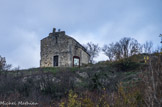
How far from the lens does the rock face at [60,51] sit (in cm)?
2467

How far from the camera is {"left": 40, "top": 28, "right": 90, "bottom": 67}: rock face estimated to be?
971 inches

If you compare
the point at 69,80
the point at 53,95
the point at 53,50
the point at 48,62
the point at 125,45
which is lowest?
the point at 53,95

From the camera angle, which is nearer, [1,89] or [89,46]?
[1,89]

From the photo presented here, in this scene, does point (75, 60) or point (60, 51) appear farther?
point (75, 60)

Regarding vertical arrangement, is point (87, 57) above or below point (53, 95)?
above

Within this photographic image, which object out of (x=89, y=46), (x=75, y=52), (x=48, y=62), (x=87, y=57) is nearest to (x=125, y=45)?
(x=89, y=46)

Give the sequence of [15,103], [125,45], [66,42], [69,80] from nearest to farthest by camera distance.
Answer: [15,103] → [69,80] → [66,42] → [125,45]

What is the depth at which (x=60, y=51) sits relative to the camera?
2523cm

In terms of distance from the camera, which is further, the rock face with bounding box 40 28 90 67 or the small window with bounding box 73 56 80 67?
the small window with bounding box 73 56 80 67

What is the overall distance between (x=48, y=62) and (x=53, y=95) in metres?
17.6

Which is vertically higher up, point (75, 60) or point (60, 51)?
point (60, 51)

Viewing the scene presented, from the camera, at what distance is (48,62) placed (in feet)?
85.7

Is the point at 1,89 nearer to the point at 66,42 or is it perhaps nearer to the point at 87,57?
the point at 66,42

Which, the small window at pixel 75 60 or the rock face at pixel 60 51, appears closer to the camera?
the rock face at pixel 60 51
